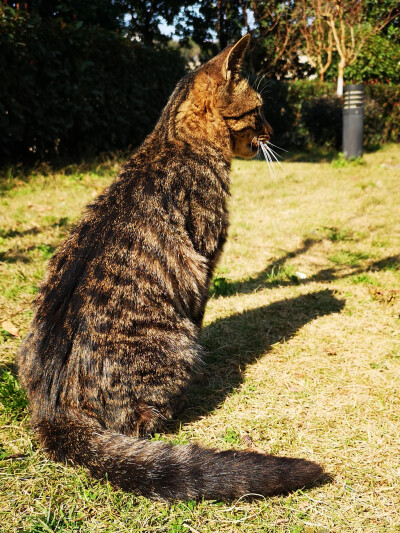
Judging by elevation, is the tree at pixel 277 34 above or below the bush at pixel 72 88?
above

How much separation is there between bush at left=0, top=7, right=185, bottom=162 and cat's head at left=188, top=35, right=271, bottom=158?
535cm

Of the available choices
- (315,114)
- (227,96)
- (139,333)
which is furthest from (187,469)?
(315,114)

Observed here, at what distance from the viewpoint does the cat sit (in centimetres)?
186

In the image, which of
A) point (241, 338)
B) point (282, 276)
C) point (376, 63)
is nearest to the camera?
point (241, 338)

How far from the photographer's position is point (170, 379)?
2.25 metres

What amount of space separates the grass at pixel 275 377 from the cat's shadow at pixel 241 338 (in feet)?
0.04

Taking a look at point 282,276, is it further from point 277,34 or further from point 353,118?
point 277,34

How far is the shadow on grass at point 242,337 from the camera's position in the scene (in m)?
2.77

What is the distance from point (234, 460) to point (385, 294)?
279 centimetres

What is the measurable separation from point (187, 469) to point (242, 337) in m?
1.71

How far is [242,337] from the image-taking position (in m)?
3.49

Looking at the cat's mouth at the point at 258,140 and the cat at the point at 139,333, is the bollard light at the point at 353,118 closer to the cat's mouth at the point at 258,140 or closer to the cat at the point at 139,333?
the cat's mouth at the point at 258,140

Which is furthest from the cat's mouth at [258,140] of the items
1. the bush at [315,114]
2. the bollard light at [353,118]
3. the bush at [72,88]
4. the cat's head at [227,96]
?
the bush at [315,114]

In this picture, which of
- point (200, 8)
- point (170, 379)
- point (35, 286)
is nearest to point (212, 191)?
point (170, 379)
